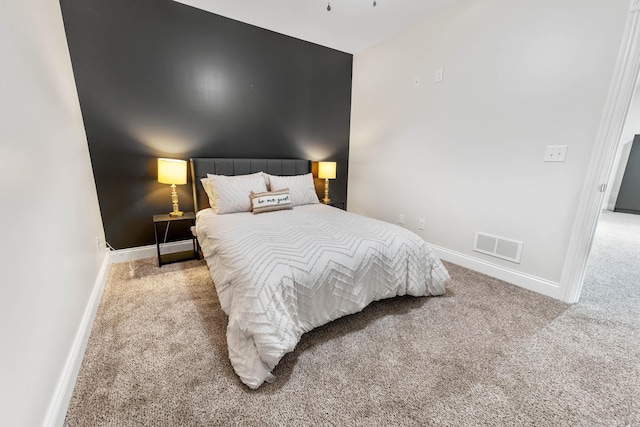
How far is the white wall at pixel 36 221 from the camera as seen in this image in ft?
2.90

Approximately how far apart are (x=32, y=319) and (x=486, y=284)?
296 cm

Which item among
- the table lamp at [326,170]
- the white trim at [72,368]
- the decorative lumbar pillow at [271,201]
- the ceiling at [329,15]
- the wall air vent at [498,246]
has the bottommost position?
the white trim at [72,368]

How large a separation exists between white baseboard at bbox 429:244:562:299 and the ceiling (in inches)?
99.2

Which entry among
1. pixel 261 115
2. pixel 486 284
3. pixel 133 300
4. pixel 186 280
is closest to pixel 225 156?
pixel 261 115

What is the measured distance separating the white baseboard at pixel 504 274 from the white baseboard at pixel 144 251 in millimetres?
2950

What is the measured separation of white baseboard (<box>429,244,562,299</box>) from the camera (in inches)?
82.1

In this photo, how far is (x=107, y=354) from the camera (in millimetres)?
1434

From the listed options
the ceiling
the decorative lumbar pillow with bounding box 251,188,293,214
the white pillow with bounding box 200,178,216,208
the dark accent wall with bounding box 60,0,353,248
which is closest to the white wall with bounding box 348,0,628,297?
the ceiling

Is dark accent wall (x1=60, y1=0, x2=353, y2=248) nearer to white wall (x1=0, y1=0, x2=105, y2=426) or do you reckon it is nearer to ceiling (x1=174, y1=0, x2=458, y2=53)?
ceiling (x1=174, y1=0, x2=458, y2=53)

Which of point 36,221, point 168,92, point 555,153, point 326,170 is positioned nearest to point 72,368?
point 36,221

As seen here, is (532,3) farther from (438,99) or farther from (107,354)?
(107,354)

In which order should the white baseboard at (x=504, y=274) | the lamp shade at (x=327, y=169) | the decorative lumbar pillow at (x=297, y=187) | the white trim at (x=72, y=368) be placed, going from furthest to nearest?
the lamp shade at (x=327, y=169) → the decorative lumbar pillow at (x=297, y=187) → the white baseboard at (x=504, y=274) → the white trim at (x=72, y=368)

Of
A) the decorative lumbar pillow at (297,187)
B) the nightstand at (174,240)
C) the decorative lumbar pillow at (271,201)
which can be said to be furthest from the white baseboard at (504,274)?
the nightstand at (174,240)

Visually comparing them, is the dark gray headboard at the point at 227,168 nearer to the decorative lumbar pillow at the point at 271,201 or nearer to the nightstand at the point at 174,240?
the nightstand at the point at 174,240
